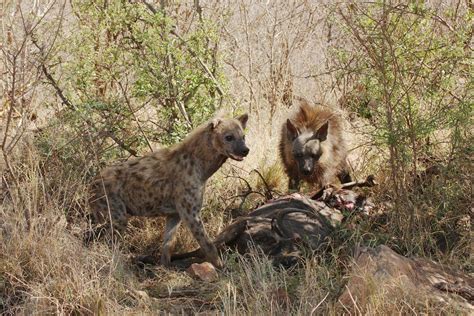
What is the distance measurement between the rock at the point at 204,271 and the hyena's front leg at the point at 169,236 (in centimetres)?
44

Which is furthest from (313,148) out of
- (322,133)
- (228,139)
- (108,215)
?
(108,215)

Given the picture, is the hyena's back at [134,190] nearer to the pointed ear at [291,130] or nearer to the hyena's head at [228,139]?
the hyena's head at [228,139]

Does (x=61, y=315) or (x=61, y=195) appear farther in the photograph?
(x=61, y=195)

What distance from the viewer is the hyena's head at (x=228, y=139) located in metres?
6.80

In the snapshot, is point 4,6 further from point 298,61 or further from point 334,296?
point 298,61

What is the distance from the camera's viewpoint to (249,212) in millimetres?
7340

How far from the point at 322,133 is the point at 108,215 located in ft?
10.0

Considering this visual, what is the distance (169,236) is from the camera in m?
6.87

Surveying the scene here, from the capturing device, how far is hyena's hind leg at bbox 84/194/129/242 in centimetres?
661

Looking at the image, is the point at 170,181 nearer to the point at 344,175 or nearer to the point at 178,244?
the point at 178,244

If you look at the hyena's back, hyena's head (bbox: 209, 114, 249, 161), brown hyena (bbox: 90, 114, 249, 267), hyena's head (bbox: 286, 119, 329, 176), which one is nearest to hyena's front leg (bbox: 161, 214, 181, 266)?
brown hyena (bbox: 90, 114, 249, 267)

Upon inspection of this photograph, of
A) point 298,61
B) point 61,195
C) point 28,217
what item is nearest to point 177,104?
point 61,195

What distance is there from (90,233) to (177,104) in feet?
6.72

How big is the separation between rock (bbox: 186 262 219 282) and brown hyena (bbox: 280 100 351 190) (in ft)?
8.40
